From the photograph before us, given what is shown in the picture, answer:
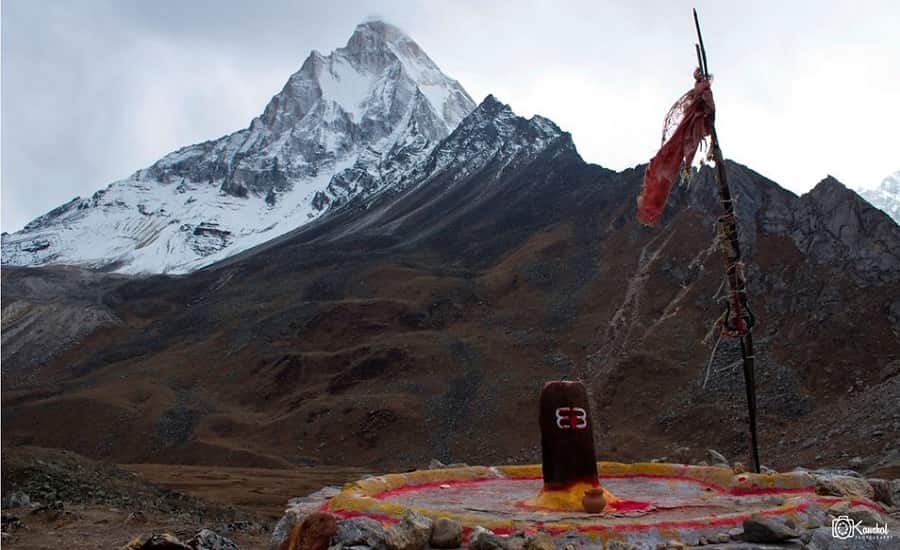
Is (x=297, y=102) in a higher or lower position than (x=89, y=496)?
higher

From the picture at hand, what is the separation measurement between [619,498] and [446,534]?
10.3ft

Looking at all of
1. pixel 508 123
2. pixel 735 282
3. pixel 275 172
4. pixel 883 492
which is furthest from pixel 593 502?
pixel 275 172

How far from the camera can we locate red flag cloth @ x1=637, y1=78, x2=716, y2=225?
1066cm

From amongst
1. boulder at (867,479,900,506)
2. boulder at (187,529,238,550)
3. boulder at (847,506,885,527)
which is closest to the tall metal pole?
boulder at (867,479,900,506)

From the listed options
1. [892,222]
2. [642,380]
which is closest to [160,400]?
[642,380]

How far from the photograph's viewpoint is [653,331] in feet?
134

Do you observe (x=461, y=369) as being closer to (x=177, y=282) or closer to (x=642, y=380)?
(x=642, y=380)

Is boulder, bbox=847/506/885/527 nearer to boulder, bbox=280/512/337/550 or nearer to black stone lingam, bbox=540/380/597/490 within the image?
black stone lingam, bbox=540/380/597/490

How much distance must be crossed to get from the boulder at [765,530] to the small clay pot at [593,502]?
1.74 m

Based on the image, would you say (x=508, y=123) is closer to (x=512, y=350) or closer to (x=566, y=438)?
(x=512, y=350)

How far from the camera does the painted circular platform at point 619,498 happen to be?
6.96m

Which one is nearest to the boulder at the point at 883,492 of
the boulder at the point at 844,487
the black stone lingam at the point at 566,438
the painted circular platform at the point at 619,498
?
the boulder at the point at 844,487

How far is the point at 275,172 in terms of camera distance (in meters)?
169

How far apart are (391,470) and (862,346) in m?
19.6
